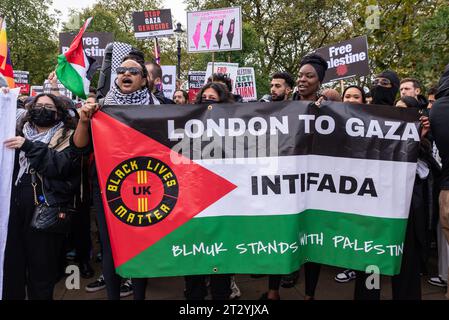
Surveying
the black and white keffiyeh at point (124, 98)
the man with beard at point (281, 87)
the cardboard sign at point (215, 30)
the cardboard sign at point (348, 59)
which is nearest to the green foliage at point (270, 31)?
the cardboard sign at point (348, 59)

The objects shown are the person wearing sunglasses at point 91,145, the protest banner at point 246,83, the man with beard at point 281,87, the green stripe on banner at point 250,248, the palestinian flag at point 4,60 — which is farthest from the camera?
the protest banner at point 246,83

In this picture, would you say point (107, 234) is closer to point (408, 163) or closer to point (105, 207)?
point (105, 207)

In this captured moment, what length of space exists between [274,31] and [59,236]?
786 inches

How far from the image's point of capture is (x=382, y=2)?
849 centimetres

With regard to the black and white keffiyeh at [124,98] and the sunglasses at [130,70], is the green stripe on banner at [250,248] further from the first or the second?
the sunglasses at [130,70]

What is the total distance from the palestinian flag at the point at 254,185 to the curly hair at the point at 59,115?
39cm

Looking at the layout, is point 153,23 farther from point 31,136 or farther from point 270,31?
point 270,31

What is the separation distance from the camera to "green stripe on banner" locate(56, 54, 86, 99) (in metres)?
3.24

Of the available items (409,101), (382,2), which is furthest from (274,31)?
(409,101)

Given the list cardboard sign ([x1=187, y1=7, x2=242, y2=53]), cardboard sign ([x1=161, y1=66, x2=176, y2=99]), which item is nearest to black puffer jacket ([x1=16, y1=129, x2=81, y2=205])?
cardboard sign ([x1=187, y1=7, x2=242, y2=53])

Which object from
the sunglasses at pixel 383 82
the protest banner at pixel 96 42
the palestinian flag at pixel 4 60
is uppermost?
the protest banner at pixel 96 42

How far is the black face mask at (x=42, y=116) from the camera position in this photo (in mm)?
2900

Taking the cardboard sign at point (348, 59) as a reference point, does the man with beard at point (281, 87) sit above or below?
below

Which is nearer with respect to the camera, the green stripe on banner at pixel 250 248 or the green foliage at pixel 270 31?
the green stripe on banner at pixel 250 248
